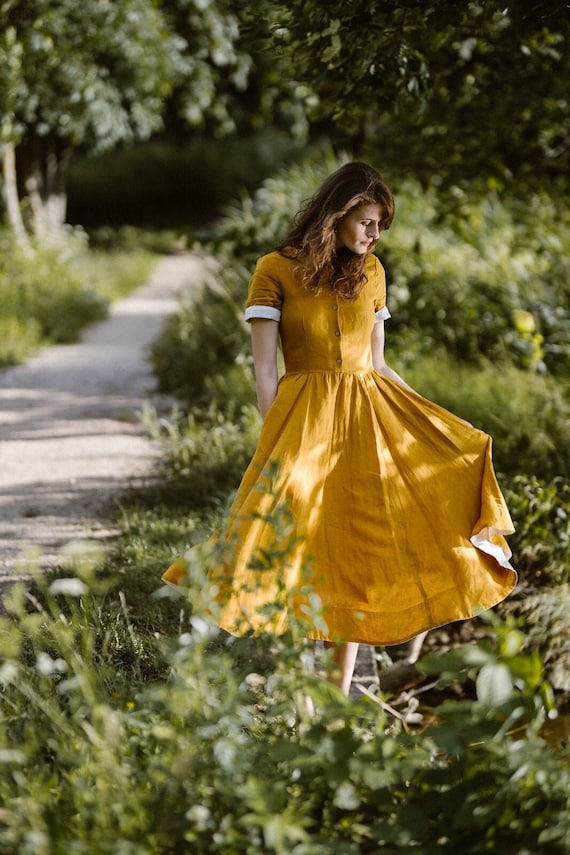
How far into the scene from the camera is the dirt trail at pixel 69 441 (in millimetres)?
4051

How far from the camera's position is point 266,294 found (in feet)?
8.42

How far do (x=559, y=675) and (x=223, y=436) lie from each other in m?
2.25

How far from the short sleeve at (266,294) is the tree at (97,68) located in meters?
5.88

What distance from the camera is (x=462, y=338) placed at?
6.97 metres

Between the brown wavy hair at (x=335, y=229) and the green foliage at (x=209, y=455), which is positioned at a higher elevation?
the brown wavy hair at (x=335, y=229)

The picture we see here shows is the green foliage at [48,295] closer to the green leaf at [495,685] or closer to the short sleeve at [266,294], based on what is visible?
the short sleeve at [266,294]

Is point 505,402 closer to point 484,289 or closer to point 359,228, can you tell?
point 484,289

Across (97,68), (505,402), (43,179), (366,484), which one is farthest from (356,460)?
(43,179)

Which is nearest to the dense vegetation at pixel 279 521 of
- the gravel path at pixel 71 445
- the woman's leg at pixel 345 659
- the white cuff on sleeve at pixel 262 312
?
the woman's leg at pixel 345 659

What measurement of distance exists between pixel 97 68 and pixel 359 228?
9367mm

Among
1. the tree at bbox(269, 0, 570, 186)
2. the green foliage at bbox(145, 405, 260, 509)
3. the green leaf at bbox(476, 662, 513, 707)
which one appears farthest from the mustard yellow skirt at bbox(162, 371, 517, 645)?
the green foliage at bbox(145, 405, 260, 509)

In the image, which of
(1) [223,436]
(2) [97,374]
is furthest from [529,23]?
(2) [97,374]

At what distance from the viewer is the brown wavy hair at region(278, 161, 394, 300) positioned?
2.50 meters

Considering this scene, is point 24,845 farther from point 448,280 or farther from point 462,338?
point 448,280
